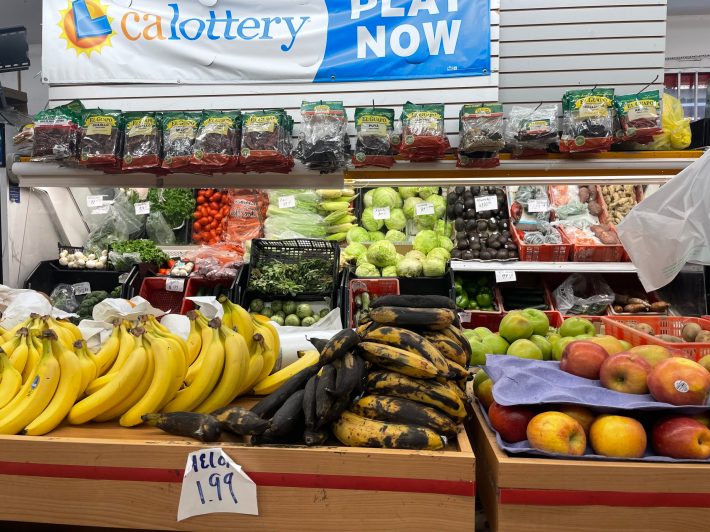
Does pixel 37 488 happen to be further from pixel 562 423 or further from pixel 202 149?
pixel 202 149

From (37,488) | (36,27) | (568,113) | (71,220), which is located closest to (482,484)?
(37,488)

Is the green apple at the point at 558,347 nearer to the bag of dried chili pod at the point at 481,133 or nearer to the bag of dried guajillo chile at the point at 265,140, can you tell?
the bag of dried chili pod at the point at 481,133

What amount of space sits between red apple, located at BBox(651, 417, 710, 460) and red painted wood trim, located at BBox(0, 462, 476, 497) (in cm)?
56

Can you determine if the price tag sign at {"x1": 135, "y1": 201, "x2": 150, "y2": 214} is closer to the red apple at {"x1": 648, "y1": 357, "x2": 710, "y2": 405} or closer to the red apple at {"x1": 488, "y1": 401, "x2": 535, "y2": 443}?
the red apple at {"x1": 488, "y1": 401, "x2": 535, "y2": 443}

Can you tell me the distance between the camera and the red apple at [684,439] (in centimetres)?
145

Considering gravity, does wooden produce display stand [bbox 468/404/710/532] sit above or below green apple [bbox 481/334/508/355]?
below

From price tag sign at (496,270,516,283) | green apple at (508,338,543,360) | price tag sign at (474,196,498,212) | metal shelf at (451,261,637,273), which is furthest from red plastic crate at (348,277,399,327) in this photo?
green apple at (508,338,543,360)

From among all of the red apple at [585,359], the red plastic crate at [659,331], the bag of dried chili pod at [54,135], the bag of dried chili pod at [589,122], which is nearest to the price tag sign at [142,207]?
the bag of dried chili pod at [54,135]

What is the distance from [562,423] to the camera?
1488 mm

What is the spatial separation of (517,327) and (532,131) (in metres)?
1.26

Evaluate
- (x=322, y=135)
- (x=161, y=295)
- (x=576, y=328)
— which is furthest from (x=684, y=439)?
(x=161, y=295)

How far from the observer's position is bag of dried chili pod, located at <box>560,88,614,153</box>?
300 cm

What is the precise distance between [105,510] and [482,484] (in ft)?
3.74

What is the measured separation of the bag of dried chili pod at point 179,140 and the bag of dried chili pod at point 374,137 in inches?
39.2
